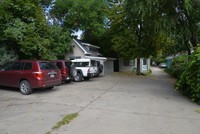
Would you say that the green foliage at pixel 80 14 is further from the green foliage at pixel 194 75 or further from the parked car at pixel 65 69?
the green foliage at pixel 194 75

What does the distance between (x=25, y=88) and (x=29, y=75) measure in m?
0.77

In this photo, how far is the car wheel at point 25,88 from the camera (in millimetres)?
10617

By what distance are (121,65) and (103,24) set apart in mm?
8359

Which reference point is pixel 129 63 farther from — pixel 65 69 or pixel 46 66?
pixel 46 66

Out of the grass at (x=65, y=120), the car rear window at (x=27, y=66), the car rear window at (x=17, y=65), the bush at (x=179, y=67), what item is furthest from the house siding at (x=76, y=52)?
→ the grass at (x=65, y=120)

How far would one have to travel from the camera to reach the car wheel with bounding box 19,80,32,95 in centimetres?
1062

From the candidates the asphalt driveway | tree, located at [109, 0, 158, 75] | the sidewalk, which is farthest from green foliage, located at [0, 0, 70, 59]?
tree, located at [109, 0, 158, 75]

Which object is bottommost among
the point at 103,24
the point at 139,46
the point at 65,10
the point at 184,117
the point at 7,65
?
the point at 184,117

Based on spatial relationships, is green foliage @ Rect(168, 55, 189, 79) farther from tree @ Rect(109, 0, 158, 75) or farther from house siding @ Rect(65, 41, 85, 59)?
house siding @ Rect(65, 41, 85, 59)

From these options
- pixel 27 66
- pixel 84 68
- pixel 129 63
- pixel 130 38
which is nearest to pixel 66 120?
pixel 27 66

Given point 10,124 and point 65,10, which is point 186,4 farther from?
point 65,10

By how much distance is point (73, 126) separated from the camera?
5707mm

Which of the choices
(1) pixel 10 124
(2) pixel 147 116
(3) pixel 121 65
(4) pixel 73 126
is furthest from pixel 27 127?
(3) pixel 121 65

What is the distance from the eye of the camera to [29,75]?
10.5m
